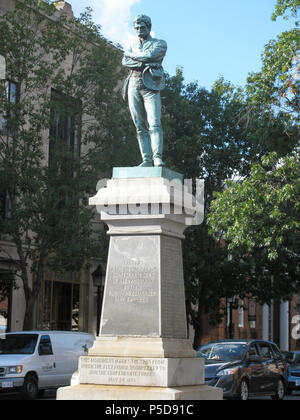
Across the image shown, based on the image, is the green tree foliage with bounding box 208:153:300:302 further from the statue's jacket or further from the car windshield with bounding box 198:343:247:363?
the statue's jacket

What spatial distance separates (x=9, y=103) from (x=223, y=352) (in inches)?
390

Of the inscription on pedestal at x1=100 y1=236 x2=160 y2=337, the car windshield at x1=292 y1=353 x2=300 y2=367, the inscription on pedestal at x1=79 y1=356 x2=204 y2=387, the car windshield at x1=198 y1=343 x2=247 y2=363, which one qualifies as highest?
the inscription on pedestal at x1=100 y1=236 x2=160 y2=337

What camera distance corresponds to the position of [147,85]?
11.0m

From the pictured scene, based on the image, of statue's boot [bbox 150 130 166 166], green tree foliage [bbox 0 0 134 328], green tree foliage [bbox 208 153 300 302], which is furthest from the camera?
green tree foliage [bbox 0 0 134 328]

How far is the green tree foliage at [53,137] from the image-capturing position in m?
24.0

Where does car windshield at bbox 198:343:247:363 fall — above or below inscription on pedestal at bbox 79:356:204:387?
below

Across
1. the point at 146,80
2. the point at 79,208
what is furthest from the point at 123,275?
the point at 79,208

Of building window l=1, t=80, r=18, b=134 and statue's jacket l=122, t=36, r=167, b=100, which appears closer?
statue's jacket l=122, t=36, r=167, b=100

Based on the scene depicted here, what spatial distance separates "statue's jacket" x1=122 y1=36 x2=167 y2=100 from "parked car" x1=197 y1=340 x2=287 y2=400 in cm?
893

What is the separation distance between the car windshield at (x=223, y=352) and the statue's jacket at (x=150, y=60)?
32.1 feet

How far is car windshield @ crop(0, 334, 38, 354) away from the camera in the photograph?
20656 mm

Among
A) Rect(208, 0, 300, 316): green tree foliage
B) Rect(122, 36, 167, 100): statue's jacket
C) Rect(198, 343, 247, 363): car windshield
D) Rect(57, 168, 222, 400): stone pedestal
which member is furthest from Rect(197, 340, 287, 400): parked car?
Rect(122, 36, 167, 100): statue's jacket

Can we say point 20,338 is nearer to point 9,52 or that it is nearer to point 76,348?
point 76,348

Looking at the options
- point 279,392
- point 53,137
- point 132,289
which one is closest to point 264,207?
point 279,392
